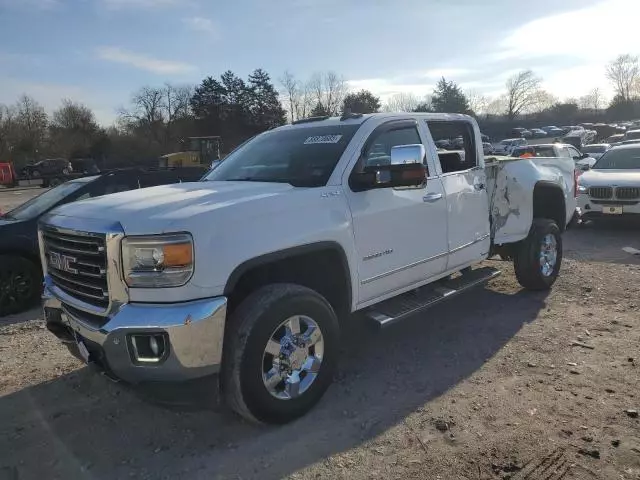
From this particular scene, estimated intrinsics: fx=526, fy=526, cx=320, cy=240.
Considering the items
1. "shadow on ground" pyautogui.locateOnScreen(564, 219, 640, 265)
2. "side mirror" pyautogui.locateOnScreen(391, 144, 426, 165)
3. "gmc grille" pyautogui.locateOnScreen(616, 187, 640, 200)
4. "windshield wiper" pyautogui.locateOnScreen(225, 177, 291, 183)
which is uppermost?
"side mirror" pyautogui.locateOnScreen(391, 144, 426, 165)

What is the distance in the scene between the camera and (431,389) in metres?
3.94

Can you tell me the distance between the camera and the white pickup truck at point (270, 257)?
2.97 meters

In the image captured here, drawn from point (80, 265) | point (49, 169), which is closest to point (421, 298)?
point (80, 265)

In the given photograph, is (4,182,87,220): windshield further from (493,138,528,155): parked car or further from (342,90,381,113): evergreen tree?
(493,138,528,155): parked car

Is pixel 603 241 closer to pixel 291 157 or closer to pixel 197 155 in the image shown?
pixel 291 157

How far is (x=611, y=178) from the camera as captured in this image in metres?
10.2

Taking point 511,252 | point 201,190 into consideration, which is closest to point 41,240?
point 201,190

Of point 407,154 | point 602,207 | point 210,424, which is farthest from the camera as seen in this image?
point 602,207

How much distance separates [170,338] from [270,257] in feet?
2.55

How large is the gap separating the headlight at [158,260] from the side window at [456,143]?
9.04ft

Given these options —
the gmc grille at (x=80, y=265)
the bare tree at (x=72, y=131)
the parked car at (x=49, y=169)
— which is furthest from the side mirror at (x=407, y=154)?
the bare tree at (x=72, y=131)

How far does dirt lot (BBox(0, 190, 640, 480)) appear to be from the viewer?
9.98ft

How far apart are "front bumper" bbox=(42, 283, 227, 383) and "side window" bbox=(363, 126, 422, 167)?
1.83m

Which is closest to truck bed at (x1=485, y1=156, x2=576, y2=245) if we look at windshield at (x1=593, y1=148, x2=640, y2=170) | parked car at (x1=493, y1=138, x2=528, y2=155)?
windshield at (x1=593, y1=148, x2=640, y2=170)
